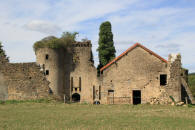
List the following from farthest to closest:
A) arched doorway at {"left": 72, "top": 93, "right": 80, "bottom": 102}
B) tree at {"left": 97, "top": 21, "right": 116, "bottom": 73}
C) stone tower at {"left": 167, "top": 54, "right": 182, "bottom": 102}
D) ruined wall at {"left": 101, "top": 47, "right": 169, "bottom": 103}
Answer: tree at {"left": 97, "top": 21, "right": 116, "bottom": 73} < arched doorway at {"left": 72, "top": 93, "right": 80, "bottom": 102} < ruined wall at {"left": 101, "top": 47, "right": 169, "bottom": 103} < stone tower at {"left": 167, "top": 54, "right": 182, "bottom": 102}

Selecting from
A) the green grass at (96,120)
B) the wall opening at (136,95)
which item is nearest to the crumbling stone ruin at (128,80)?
the wall opening at (136,95)

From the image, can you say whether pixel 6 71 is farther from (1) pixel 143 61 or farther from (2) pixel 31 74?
(1) pixel 143 61

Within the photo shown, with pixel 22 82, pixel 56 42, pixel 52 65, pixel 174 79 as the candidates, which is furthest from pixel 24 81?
pixel 174 79

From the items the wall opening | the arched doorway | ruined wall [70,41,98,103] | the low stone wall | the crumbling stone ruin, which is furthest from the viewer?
the arched doorway

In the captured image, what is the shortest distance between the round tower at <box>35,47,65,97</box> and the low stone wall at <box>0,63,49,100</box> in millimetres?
5117

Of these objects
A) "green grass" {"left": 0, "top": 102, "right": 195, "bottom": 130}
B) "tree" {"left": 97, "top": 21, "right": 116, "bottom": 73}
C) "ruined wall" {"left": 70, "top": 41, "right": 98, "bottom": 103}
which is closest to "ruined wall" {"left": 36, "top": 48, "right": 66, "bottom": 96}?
"ruined wall" {"left": 70, "top": 41, "right": 98, "bottom": 103}

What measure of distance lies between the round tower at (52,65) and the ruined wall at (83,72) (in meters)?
2.13

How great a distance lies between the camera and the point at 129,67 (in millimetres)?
30625

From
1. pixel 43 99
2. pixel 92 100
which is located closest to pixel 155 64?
pixel 92 100

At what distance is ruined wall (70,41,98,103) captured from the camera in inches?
1439

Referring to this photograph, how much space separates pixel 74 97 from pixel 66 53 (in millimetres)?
6538

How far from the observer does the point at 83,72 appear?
37.2m

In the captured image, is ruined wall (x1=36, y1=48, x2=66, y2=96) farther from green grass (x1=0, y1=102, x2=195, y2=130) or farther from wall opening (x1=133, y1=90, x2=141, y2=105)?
green grass (x1=0, y1=102, x2=195, y2=130)

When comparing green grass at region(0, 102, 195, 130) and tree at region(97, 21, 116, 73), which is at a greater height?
tree at region(97, 21, 116, 73)
